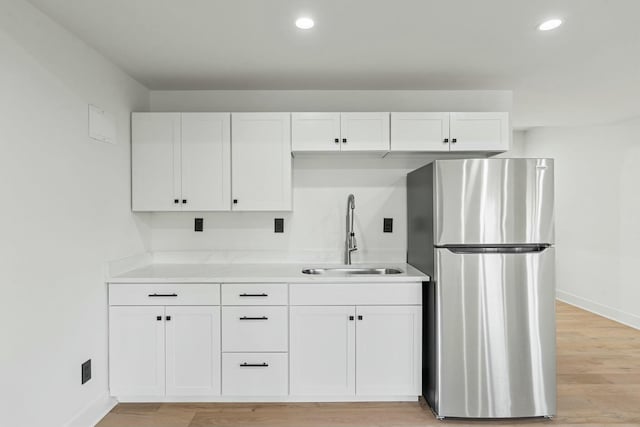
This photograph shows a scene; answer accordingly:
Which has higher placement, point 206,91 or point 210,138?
point 206,91

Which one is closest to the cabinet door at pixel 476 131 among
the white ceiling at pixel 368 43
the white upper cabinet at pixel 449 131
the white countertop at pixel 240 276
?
the white upper cabinet at pixel 449 131

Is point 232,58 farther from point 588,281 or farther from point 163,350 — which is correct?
point 588,281

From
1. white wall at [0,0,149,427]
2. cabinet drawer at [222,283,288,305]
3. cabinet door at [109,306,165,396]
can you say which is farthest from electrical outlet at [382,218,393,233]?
white wall at [0,0,149,427]

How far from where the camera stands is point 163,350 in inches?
100

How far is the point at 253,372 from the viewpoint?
256 cm

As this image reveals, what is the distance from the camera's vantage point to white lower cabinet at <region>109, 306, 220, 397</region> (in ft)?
8.32

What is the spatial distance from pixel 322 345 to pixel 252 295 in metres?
0.57

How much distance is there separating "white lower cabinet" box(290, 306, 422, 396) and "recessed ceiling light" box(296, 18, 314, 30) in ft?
5.56

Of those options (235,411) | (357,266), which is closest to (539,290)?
(357,266)

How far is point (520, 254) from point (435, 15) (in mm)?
1467

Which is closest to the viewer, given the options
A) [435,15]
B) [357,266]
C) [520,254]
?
[435,15]

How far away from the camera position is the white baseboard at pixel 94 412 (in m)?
2.22

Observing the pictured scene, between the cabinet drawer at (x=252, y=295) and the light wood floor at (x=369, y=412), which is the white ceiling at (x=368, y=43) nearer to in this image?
the cabinet drawer at (x=252, y=295)

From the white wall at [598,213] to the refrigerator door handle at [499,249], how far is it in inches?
112
